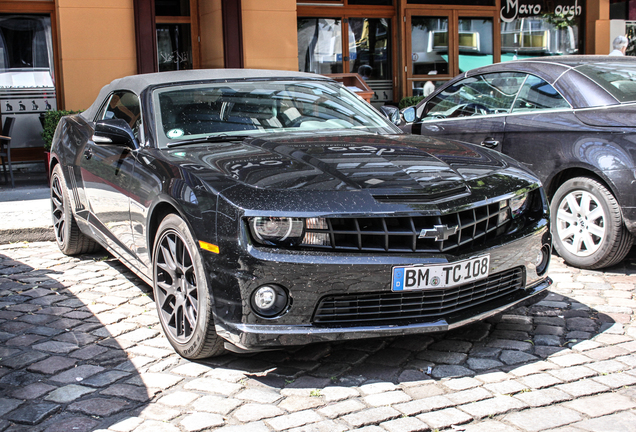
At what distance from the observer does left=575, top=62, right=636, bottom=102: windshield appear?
5.06m

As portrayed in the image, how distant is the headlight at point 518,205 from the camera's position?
11.7 feet

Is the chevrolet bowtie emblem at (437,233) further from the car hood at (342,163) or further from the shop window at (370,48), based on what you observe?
the shop window at (370,48)

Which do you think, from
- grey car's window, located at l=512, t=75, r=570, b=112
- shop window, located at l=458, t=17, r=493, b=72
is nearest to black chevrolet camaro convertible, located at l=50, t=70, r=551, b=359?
grey car's window, located at l=512, t=75, r=570, b=112

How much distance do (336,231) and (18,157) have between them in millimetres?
9052

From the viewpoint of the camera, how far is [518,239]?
351 cm

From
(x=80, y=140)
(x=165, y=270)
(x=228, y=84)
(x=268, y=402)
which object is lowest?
(x=268, y=402)

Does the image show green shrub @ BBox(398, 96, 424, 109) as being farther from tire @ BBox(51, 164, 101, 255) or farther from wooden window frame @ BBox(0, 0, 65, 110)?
tire @ BBox(51, 164, 101, 255)

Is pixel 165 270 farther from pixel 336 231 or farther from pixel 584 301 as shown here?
pixel 584 301

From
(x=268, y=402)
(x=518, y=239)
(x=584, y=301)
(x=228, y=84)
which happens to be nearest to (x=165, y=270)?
(x=268, y=402)

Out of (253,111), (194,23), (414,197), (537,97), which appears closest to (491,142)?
(537,97)

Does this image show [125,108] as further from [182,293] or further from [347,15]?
[347,15]

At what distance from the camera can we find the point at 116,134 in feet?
13.6

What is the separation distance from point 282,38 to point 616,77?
7162 mm

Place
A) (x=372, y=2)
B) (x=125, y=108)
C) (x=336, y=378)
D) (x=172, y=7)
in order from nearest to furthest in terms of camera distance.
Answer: (x=336, y=378), (x=125, y=108), (x=172, y=7), (x=372, y=2)
